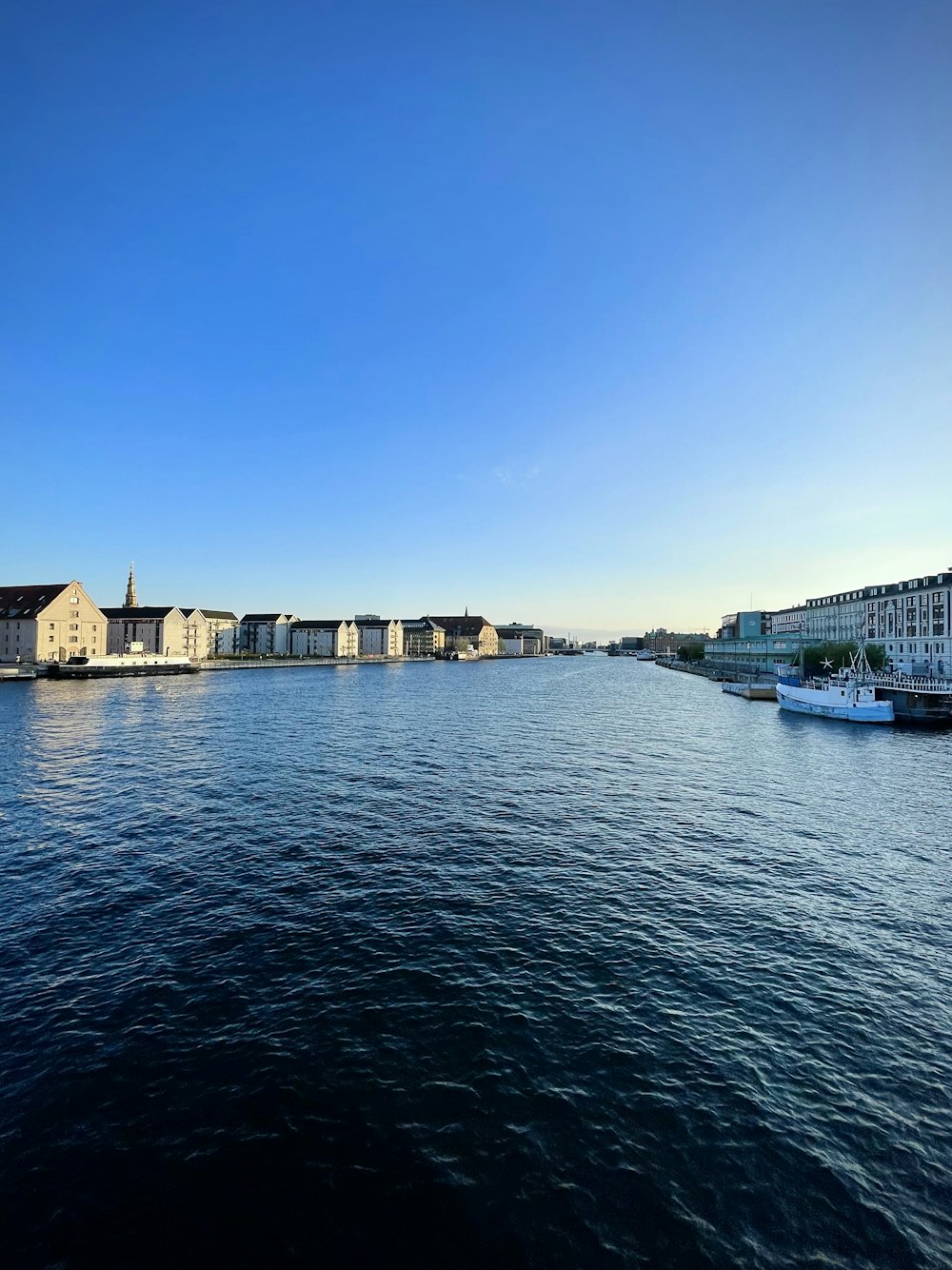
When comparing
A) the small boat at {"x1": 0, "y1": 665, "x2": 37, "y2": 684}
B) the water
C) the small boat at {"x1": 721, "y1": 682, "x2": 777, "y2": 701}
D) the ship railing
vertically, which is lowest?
the water

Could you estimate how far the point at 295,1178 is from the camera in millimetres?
9430

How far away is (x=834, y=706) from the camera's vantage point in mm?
73062

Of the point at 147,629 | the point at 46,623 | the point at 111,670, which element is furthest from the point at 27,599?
the point at 147,629

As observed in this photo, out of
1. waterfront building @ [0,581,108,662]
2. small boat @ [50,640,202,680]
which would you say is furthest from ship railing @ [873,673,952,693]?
waterfront building @ [0,581,108,662]

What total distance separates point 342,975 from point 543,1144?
678cm

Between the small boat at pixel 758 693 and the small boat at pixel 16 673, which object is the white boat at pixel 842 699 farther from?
the small boat at pixel 16 673

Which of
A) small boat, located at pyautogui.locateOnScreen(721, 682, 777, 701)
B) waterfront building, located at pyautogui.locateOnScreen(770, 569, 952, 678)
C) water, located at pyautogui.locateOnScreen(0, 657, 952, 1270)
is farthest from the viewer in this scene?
waterfront building, located at pyautogui.locateOnScreen(770, 569, 952, 678)

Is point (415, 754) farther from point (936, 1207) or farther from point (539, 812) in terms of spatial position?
point (936, 1207)

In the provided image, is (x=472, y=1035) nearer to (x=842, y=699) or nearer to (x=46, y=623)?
(x=842, y=699)

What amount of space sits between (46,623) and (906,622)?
596 feet

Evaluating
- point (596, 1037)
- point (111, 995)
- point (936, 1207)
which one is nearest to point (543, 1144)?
point (596, 1037)

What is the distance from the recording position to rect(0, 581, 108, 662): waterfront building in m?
125

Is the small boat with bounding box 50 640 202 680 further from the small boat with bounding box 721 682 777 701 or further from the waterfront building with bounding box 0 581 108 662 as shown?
the small boat with bounding box 721 682 777 701

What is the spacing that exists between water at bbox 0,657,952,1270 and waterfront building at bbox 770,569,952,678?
100 m
